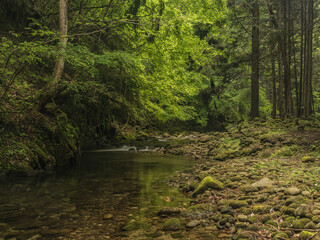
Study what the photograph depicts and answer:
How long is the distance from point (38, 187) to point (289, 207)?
5.82m

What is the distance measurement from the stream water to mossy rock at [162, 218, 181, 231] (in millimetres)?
271

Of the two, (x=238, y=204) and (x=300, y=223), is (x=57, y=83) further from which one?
(x=300, y=223)

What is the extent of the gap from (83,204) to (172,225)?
2200 mm

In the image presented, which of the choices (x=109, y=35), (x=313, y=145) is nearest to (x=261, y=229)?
(x=313, y=145)

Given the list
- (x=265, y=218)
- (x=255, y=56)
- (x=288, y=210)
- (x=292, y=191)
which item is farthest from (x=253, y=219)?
(x=255, y=56)

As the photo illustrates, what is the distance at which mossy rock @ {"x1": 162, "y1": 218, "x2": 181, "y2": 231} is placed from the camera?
13.8 feet

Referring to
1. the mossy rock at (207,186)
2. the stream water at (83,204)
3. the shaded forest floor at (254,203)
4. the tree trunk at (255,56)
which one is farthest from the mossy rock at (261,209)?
the tree trunk at (255,56)

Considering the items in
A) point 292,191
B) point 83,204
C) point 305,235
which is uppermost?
point 292,191

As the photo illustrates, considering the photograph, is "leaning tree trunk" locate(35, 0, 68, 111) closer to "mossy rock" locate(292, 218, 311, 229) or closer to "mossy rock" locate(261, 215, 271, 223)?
"mossy rock" locate(261, 215, 271, 223)

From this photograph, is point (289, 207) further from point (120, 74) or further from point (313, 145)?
point (120, 74)

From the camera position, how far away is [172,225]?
13.9 feet

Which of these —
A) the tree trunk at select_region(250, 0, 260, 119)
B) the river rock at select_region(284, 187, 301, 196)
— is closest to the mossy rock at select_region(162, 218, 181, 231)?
the river rock at select_region(284, 187, 301, 196)

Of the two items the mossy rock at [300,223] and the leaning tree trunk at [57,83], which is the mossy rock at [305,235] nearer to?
the mossy rock at [300,223]

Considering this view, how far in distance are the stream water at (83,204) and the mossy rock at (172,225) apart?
0.27 metres
